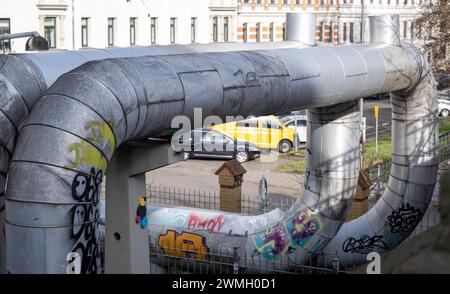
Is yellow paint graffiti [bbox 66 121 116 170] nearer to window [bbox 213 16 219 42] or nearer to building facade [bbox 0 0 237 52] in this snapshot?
building facade [bbox 0 0 237 52]

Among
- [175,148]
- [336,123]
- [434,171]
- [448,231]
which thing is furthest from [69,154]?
[434,171]

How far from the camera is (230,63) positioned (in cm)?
1055

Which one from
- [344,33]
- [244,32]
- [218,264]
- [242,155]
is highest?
[244,32]

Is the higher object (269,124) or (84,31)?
(84,31)

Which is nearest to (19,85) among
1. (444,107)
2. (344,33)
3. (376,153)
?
(376,153)

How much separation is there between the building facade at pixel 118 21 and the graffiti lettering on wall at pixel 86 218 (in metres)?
27.4

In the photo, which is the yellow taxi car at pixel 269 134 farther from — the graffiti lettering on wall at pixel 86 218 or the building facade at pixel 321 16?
the graffiti lettering on wall at pixel 86 218

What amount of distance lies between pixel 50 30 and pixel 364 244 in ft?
86.8

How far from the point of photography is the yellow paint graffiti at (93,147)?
829cm

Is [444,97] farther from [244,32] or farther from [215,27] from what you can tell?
[244,32]

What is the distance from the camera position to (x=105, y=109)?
28.1ft

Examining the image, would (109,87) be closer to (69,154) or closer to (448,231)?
(69,154)

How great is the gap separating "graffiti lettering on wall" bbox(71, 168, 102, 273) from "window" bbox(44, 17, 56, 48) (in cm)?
3086

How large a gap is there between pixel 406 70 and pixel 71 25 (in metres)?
27.6
